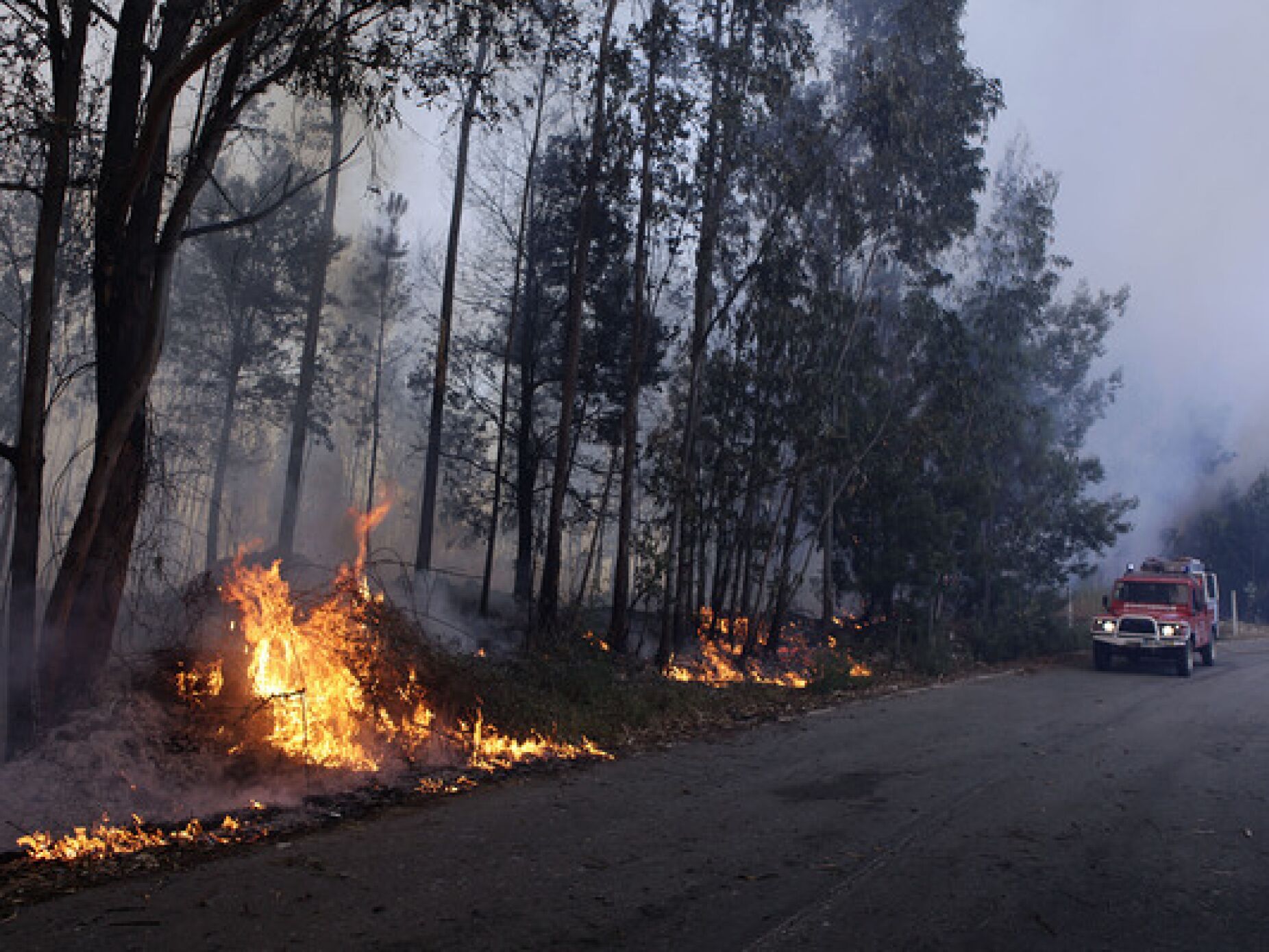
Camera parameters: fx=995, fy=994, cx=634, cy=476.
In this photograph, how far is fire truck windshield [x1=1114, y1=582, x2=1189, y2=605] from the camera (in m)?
23.7

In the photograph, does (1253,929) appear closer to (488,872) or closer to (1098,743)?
(488,872)

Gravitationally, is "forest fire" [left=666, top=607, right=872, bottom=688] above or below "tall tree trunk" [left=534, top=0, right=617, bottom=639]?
below

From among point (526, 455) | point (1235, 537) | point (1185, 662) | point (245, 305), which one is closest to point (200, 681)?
point (526, 455)

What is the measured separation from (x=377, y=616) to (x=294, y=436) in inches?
769

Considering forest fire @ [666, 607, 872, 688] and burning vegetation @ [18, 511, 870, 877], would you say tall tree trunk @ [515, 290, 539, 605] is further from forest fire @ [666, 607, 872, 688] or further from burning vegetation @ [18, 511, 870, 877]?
burning vegetation @ [18, 511, 870, 877]

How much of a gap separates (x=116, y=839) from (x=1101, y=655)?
73.6ft

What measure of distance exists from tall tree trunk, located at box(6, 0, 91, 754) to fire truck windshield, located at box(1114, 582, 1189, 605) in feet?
76.2

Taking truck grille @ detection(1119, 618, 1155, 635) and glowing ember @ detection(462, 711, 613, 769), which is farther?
truck grille @ detection(1119, 618, 1155, 635)

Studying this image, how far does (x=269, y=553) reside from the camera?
20703 mm

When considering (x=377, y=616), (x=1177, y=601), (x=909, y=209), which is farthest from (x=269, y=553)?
(x=1177, y=601)

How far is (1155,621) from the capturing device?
22859 mm

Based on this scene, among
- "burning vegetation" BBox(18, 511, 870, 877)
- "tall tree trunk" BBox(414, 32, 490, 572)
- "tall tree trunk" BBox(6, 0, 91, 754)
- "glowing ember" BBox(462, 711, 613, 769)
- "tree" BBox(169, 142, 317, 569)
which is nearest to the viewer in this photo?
"tall tree trunk" BBox(6, 0, 91, 754)

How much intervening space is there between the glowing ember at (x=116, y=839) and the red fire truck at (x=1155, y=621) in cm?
2133

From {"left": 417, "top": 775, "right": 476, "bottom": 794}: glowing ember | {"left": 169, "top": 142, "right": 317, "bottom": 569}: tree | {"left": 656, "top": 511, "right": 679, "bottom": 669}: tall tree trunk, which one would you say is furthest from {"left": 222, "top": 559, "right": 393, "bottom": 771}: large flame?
{"left": 169, "top": 142, "right": 317, "bottom": 569}: tree
